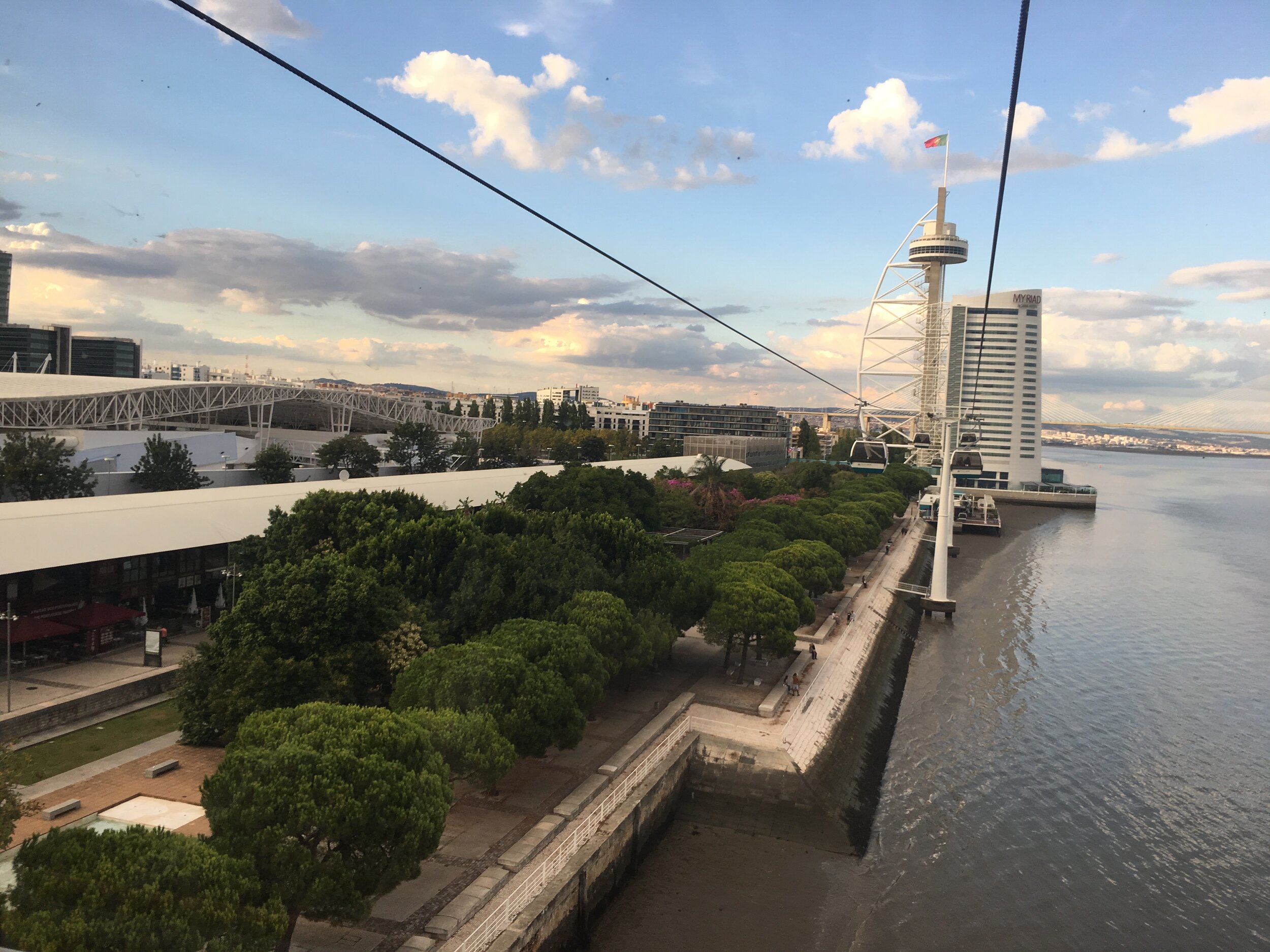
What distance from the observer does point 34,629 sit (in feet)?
58.3

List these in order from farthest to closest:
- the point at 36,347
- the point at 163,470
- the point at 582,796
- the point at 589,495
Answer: the point at 36,347
the point at 163,470
the point at 589,495
the point at 582,796

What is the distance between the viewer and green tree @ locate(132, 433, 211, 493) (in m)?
34.8

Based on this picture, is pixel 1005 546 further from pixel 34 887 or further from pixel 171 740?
pixel 34 887

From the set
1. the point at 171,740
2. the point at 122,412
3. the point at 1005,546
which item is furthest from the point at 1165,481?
the point at 171,740

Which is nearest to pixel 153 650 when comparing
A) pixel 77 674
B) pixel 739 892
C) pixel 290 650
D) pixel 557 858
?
pixel 77 674

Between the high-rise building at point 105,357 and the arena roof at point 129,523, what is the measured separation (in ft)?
428

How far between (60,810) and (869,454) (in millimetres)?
63077

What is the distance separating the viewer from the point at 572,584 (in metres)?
19.8

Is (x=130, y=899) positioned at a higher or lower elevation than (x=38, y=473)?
lower

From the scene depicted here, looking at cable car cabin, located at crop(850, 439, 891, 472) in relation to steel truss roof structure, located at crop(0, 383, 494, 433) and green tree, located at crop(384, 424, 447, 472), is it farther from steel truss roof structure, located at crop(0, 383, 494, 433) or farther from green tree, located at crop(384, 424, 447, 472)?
steel truss roof structure, located at crop(0, 383, 494, 433)

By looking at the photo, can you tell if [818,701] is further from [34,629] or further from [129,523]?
Result: [129,523]

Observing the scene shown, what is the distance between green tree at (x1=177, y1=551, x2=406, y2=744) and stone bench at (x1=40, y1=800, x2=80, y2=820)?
7.27ft

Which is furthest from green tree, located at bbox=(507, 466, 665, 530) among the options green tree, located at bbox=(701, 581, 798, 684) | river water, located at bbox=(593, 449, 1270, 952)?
river water, located at bbox=(593, 449, 1270, 952)

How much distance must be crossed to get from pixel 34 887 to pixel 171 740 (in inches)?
365
